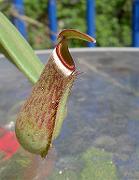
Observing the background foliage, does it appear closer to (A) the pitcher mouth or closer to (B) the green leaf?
(B) the green leaf

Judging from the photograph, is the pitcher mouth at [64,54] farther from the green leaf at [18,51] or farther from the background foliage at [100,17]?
the background foliage at [100,17]

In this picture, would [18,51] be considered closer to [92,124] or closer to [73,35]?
[73,35]

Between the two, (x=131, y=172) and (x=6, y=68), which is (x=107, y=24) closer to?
(x=6, y=68)

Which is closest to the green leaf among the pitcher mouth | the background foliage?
the pitcher mouth

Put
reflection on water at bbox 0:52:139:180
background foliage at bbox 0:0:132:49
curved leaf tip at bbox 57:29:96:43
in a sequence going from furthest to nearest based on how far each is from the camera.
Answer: background foliage at bbox 0:0:132:49
reflection on water at bbox 0:52:139:180
curved leaf tip at bbox 57:29:96:43

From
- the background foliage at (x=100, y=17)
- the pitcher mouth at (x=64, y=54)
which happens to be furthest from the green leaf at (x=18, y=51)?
the background foliage at (x=100, y=17)

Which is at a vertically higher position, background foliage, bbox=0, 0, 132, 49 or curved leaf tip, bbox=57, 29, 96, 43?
curved leaf tip, bbox=57, 29, 96, 43
